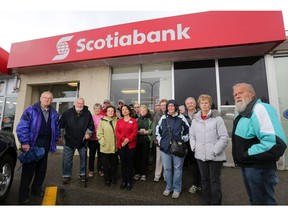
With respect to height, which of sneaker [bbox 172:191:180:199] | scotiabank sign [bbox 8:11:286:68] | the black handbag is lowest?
sneaker [bbox 172:191:180:199]

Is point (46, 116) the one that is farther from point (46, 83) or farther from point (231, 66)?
point (231, 66)

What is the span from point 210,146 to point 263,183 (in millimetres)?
759

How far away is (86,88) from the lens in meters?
6.07

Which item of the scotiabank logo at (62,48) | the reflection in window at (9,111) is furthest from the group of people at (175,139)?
the reflection in window at (9,111)

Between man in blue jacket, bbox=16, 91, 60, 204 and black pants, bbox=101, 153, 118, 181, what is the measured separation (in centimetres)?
100

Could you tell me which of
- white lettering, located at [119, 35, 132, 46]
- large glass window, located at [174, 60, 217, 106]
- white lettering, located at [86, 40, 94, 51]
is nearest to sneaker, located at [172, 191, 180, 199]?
large glass window, located at [174, 60, 217, 106]

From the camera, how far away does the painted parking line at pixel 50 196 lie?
268 cm

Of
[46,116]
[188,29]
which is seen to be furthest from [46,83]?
[188,29]

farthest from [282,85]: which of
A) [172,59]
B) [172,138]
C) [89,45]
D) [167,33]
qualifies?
[89,45]

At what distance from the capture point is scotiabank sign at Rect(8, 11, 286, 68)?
4082 millimetres

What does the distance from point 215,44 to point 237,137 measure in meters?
3.28

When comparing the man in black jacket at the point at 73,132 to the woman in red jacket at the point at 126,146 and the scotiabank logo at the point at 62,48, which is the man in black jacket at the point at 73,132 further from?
the scotiabank logo at the point at 62,48

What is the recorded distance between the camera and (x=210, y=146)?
2.37m

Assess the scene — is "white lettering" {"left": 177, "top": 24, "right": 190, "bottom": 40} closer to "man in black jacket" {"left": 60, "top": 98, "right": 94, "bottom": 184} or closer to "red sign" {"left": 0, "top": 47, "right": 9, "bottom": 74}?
"man in black jacket" {"left": 60, "top": 98, "right": 94, "bottom": 184}
